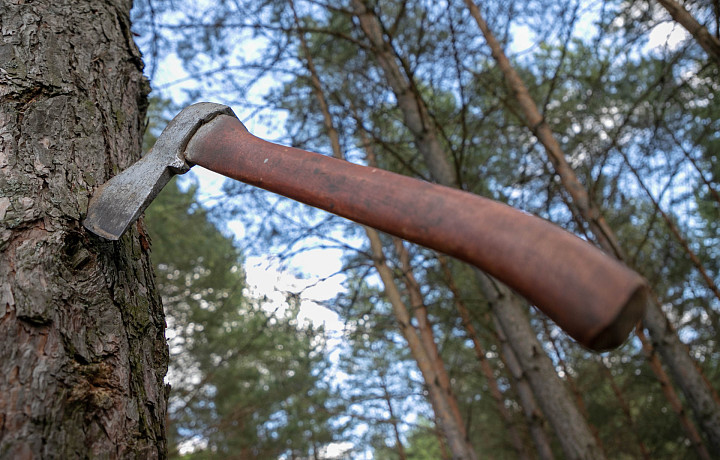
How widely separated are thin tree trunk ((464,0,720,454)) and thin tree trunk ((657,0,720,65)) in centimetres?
121

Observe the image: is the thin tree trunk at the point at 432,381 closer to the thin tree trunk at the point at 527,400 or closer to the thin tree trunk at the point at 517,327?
the thin tree trunk at the point at 527,400

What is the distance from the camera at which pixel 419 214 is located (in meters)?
0.89

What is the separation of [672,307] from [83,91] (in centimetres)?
1342

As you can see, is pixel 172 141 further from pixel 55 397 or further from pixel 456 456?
pixel 456 456

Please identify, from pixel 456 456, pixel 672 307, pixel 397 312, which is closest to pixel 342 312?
pixel 397 312

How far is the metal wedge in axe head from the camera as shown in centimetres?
73

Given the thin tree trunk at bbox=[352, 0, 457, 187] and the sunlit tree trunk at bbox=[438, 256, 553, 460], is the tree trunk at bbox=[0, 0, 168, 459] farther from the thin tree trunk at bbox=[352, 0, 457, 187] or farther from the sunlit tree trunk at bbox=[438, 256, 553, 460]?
the sunlit tree trunk at bbox=[438, 256, 553, 460]

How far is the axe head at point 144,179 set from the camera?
3.49 ft

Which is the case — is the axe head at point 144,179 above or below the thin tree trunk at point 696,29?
below

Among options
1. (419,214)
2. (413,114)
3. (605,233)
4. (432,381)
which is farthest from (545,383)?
(419,214)

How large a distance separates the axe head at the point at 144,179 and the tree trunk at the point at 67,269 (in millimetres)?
44

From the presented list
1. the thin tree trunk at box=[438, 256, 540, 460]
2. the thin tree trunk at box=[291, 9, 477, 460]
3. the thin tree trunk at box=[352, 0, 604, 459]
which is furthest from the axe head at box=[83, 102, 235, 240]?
the thin tree trunk at box=[438, 256, 540, 460]

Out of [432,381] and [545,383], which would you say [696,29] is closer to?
[545,383]

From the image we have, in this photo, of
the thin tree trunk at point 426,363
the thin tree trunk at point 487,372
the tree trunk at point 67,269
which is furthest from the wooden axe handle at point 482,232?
the thin tree trunk at point 487,372
